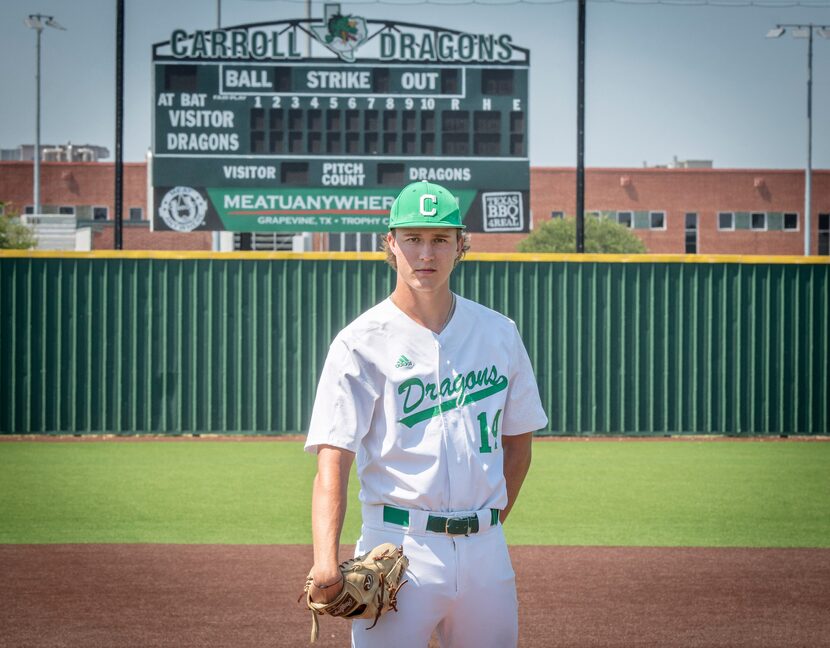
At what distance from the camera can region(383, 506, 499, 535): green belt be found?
120 inches

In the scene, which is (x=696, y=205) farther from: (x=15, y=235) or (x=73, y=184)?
(x=15, y=235)

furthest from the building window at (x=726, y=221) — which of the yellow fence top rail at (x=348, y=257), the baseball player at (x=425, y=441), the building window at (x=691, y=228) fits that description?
the baseball player at (x=425, y=441)

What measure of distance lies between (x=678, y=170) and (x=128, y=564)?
183 feet

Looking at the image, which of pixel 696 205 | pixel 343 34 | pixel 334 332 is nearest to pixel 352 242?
pixel 343 34

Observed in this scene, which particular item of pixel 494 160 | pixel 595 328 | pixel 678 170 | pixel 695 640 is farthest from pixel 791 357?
pixel 678 170

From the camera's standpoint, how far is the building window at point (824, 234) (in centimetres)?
6025

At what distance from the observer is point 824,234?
60.8m

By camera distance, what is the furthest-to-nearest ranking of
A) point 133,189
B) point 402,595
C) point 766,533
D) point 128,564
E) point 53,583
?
point 133,189 < point 766,533 < point 128,564 < point 53,583 < point 402,595

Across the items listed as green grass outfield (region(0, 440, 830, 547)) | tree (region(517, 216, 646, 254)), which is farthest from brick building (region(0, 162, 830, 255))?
green grass outfield (region(0, 440, 830, 547))

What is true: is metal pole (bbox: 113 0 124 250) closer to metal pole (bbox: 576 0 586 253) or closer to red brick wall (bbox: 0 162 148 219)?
metal pole (bbox: 576 0 586 253)

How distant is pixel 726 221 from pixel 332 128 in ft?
158

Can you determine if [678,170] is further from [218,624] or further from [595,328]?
[218,624]

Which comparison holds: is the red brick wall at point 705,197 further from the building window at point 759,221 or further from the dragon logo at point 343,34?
the dragon logo at point 343,34

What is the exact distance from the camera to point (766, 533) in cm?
848
